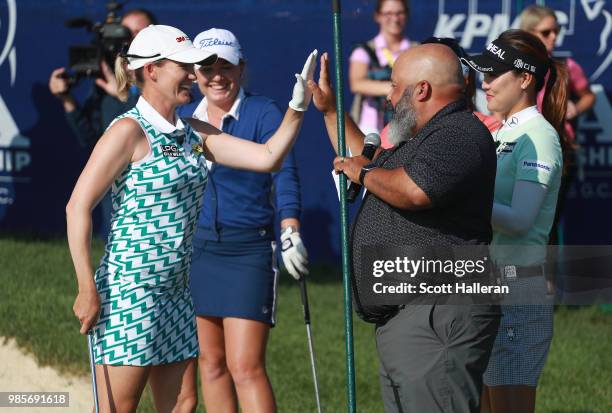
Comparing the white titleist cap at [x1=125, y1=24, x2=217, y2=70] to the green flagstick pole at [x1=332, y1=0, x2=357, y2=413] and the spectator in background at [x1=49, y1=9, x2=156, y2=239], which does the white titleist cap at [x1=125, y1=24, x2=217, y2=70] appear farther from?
the spectator in background at [x1=49, y1=9, x2=156, y2=239]

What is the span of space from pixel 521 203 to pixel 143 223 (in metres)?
1.60

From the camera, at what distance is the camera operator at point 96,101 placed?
9586 millimetres

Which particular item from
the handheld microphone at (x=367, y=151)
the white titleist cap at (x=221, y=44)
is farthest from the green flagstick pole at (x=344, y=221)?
the white titleist cap at (x=221, y=44)

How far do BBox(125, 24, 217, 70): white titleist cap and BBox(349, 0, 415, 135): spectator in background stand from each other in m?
4.58

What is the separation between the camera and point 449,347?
4629 millimetres

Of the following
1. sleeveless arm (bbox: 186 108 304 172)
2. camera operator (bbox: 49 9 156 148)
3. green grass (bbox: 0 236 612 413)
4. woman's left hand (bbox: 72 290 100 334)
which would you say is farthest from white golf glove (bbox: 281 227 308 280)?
camera operator (bbox: 49 9 156 148)

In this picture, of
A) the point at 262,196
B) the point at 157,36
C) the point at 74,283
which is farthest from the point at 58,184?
the point at 157,36

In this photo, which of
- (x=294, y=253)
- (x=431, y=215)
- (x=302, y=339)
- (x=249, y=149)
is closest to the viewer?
(x=431, y=215)

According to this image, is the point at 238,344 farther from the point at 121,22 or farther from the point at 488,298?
the point at 121,22

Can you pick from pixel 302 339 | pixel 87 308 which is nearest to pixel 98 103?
pixel 302 339

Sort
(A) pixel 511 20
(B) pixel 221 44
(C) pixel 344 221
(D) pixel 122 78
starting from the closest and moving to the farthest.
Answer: (C) pixel 344 221 → (D) pixel 122 78 → (B) pixel 221 44 → (A) pixel 511 20

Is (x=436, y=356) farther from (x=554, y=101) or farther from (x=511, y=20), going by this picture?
(x=511, y=20)

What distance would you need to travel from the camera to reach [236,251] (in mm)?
6277

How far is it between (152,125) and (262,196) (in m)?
1.52
